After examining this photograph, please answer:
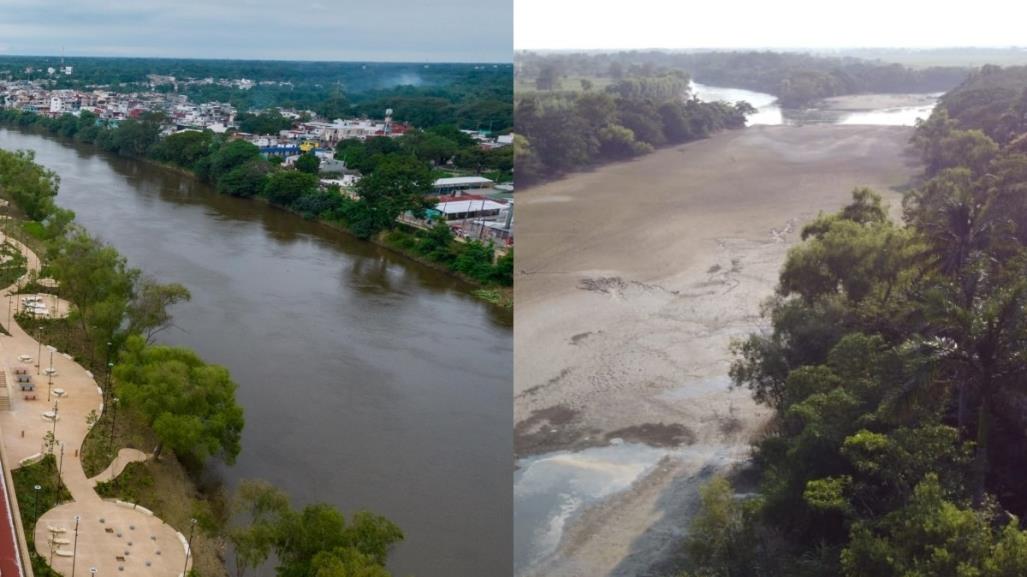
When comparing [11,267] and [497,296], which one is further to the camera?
[497,296]

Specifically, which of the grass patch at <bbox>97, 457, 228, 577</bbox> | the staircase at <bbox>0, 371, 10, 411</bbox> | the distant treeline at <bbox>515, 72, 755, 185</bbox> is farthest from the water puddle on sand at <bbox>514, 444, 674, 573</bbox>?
the staircase at <bbox>0, 371, 10, 411</bbox>

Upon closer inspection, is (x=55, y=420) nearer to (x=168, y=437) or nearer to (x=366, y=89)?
(x=168, y=437)

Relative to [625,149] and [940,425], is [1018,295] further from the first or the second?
[625,149]

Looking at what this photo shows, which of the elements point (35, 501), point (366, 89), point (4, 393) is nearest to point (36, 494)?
point (35, 501)

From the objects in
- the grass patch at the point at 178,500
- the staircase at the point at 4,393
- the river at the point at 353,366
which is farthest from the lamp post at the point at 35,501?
the staircase at the point at 4,393

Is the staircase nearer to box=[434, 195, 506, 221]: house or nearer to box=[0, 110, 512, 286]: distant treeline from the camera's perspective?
box=[0, 110, 512, 286]: distant treeline

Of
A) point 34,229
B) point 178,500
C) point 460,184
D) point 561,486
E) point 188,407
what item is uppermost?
point 561,486

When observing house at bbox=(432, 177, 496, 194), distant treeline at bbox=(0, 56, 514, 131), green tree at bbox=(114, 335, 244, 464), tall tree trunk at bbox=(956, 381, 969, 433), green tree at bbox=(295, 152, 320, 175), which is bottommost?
green tree at bbox=(114, 335, 244, 464)
